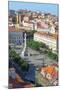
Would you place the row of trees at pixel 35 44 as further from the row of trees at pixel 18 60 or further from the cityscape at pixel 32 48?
the row of trees at pixel 18 60

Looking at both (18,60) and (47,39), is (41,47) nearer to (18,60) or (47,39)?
(47,39)

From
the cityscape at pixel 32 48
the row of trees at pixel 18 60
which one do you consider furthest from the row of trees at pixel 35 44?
the row of trees at pixel 18 60

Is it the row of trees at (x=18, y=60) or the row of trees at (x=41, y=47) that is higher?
the row of trees at (x=41, y=47)

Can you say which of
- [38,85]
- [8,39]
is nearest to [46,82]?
[38,85]

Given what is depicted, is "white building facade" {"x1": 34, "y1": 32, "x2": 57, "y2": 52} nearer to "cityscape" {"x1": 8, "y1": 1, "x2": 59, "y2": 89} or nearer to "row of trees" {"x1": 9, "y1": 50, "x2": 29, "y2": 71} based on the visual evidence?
"cityscape" {"x1": 8, "y1": 1, "x2": 59, "y2": 89}

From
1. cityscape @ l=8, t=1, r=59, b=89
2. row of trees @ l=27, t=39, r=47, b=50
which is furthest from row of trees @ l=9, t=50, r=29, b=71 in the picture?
row of trees @ l=27, t=39, r=47, b=50
